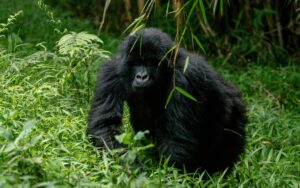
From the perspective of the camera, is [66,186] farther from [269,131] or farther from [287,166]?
[269,131]

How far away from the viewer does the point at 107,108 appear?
5520 millimetres

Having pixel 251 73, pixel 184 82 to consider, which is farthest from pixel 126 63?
pixel 251 73

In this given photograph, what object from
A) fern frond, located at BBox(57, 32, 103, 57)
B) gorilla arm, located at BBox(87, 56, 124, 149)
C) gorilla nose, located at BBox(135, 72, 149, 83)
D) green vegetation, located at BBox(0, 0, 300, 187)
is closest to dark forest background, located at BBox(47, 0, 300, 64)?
green vegetation, located at BBox(0, 0, 300, 187)

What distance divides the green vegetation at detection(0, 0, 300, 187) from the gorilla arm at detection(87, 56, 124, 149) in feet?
0.43

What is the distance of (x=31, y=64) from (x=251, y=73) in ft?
11.6

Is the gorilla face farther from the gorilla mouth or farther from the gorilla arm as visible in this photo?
the gorilla arm

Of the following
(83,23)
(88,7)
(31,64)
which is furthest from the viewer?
(88,7)

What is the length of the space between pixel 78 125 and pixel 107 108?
33 centimetres

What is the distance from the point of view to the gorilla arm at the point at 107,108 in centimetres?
537

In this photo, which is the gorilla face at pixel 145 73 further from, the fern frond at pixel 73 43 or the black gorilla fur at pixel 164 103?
the fern frond at pixel 73 43

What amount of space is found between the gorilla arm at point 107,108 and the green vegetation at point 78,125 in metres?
0.13

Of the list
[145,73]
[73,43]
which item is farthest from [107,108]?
[73,43]

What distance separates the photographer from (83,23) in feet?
32.9

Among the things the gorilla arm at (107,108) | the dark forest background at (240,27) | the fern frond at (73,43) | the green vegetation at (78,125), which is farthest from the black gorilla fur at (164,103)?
the dark forest background at (240,27)
